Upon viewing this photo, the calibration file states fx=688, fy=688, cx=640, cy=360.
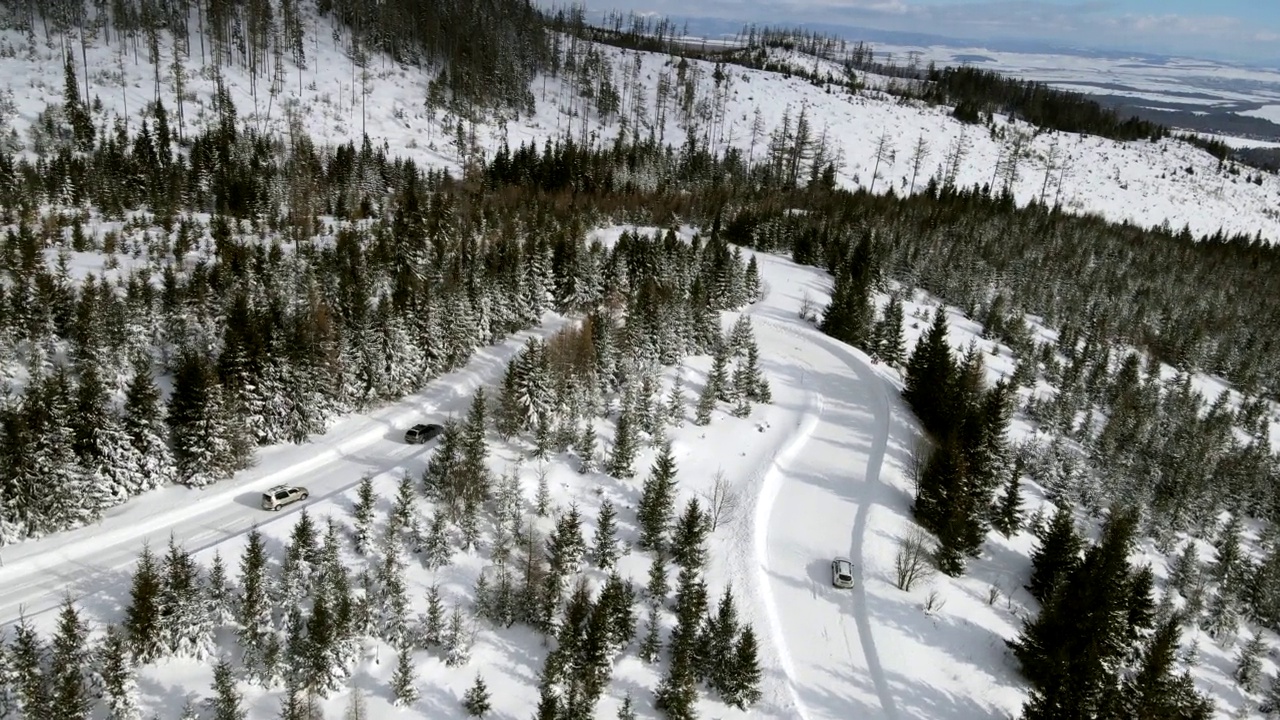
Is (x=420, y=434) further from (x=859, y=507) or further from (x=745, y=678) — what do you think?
(x=859, y=507)

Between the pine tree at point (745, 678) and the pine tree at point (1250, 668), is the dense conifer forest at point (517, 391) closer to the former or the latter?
the pine tree at point (745, 678)

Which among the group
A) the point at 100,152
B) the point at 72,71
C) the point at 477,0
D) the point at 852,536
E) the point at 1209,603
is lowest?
the point at 1209,603

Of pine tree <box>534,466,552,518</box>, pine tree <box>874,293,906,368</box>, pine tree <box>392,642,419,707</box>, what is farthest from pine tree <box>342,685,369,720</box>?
pine tree <box>874,293,906,368</box>

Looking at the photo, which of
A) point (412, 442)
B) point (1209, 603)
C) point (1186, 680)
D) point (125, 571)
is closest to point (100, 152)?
point (412, 442)

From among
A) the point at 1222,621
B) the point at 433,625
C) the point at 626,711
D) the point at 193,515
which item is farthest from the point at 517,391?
the point at 1222,621

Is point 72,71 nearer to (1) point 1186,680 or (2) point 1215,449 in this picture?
(1) point 1186,680

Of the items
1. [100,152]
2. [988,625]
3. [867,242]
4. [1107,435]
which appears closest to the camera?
[988,625]
